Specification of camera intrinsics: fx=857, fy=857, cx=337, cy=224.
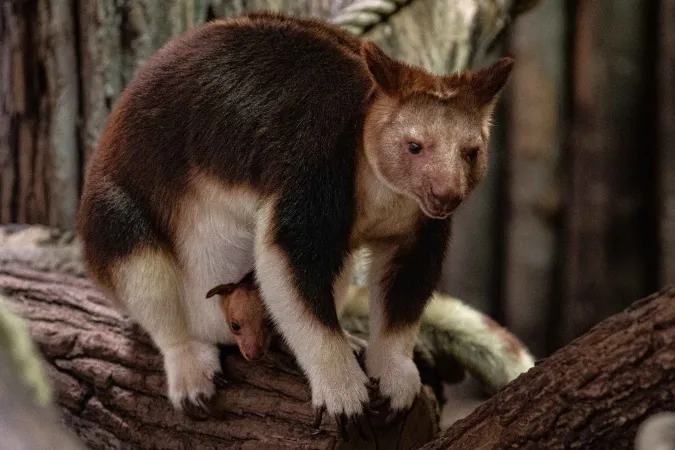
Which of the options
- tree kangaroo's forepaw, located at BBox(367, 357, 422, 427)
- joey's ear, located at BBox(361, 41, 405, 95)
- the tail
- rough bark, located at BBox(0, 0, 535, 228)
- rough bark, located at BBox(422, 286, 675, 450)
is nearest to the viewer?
rough bark, located at BBox(422, 286, 675, 450)

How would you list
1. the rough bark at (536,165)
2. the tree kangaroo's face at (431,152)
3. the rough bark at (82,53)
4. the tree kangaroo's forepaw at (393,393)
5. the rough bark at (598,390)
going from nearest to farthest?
the rough bark at (598,390)
the tree kangaroo's face at (431,152)
the tree kangaroo's forepaw at (393,393)
the rough bark at (82,53)
the rough bark at (536,165)

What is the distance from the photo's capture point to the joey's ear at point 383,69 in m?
1.93

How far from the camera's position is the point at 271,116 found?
6.98ft

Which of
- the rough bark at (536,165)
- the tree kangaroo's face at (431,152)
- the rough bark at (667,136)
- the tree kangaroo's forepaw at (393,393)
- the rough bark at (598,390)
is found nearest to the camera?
the rough bark at (598,390)

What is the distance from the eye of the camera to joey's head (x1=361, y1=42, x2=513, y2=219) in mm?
1852

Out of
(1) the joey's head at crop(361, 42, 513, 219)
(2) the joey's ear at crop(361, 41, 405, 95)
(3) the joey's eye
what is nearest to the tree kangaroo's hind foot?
(1) the joey's head at crop(361, 42, 513, 219)

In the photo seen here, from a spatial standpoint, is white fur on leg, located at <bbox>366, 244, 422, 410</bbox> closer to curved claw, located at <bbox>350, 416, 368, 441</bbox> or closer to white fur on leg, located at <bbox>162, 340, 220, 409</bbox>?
curved claw, located at <bbox>350, 416, 368, 441</bbox>

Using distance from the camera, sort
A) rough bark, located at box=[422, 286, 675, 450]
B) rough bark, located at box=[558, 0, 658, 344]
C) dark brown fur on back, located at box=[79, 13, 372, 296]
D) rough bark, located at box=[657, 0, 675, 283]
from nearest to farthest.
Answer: rough bark, located at box=[422, 286, 675, 450] → dark brown fur on back, located at box=[79, 13, 372, 296] → rough bark, located at box=[657, 0, 675, 283] → rough bark, located at box=[558, 0, 658, 344]

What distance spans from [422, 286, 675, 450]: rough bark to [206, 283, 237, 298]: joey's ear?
0.80 meters

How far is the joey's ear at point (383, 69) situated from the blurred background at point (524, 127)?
1197 mm

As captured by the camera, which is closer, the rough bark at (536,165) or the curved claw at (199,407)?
the curved claw at (199,407)

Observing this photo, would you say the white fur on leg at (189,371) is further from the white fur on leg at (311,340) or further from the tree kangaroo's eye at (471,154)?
the tree kangaroo's eye at (471,154)

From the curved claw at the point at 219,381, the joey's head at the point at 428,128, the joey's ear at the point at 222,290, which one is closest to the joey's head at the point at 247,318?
the joey's ear at the point at 222,290

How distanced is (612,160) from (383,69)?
74.6 inches
